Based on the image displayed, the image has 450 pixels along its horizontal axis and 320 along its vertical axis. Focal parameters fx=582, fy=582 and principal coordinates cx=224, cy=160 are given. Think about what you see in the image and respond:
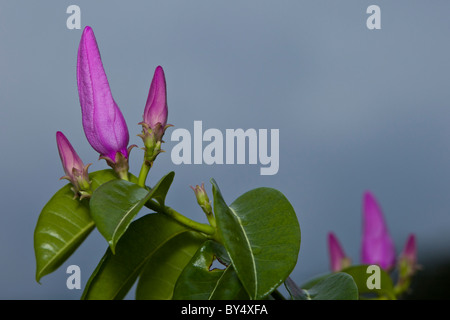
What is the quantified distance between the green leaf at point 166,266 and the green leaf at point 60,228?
0.44 ft

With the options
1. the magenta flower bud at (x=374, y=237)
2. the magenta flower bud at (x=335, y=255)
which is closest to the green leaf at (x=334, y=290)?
the magenta flower bud at (x=374, y=237)

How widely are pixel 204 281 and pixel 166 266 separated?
173mm

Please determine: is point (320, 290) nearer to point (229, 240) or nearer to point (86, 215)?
point (229, 240)

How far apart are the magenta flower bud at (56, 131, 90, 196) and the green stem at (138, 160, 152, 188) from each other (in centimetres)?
8

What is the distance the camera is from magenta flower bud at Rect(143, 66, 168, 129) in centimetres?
93

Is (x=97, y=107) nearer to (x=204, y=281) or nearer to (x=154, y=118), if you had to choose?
(x=154, y=118)

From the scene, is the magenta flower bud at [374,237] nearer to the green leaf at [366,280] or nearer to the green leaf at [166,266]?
the green leaf at [366,280]

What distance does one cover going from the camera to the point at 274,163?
1.23 m

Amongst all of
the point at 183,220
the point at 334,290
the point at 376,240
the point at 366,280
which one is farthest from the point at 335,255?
the point at 183,220

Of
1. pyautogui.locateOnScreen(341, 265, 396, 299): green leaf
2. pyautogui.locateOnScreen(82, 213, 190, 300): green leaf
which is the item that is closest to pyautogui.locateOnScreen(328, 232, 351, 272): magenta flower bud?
pyautogui.locateOnScreen(341, 265, 396, 299): green leaf

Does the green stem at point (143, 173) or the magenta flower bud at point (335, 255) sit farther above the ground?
the green stem at point (143, 173)

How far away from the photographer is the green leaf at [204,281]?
0.84 metres

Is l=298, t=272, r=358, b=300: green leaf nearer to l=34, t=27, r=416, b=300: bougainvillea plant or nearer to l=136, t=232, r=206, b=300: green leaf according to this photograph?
l=34, t=27, r=416, b=300: bougainvillea plant
